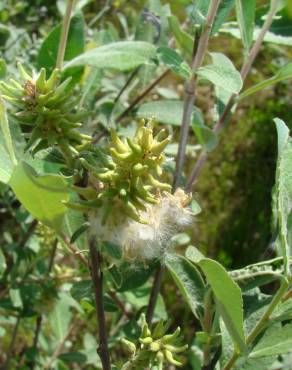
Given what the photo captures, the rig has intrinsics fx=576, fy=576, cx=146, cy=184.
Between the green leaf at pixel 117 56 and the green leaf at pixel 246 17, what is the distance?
0.28 m

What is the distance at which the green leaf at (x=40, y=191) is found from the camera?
914mm

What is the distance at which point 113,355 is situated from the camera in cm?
356

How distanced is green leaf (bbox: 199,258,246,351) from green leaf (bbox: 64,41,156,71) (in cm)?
60

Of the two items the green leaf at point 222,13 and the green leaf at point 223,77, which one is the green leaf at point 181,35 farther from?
the green leaf at point 223,77

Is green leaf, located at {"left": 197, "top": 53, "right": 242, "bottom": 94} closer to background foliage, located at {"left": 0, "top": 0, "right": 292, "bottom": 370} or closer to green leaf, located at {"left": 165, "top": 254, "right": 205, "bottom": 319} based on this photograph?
background foliage, located at {"left": 0, "top": 0, "right": 292, "bottom": 370}

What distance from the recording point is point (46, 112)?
0.96 meters

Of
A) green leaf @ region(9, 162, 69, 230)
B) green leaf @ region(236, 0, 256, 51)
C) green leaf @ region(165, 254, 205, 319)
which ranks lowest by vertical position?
green leaf @ region(165, 254, 205, 319)

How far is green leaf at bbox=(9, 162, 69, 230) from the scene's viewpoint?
914mm

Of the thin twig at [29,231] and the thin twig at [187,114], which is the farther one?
the thin twig at [29,231]

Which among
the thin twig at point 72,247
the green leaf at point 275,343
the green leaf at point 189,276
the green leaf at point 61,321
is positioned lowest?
the green leaf at point 61,321

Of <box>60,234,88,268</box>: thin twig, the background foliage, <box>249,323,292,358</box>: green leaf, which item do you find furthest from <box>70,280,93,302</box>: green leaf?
<box>249,323,292,358</box>: green leaf

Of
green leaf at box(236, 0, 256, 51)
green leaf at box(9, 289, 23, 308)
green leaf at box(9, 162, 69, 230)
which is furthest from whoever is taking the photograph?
green leaf at box(9, 289, 23, 308)

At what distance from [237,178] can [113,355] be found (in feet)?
7.27

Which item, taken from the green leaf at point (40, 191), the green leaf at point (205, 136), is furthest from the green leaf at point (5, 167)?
the green leaf at point (205, 136)
